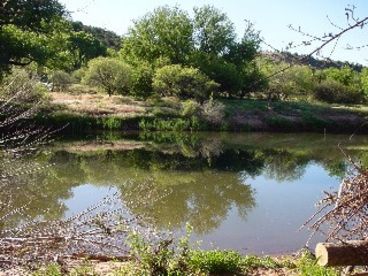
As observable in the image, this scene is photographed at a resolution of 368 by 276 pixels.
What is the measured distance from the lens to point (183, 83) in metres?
45.2

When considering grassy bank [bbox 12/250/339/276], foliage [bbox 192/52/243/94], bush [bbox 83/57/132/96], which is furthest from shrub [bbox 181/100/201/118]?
grassy bank [bbox 12/250/339/276]

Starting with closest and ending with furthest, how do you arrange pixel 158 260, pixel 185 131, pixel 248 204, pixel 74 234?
1. pixel 74 234
2. pixel 158 260
3. pixel 248 204
4. pixel 185 131

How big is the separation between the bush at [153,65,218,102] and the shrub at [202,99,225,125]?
302cm

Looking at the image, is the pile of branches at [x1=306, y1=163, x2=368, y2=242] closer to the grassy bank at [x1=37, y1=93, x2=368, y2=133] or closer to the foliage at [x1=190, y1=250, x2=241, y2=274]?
the foliage at [x1=190, y1=250, x2=241, y2=274]

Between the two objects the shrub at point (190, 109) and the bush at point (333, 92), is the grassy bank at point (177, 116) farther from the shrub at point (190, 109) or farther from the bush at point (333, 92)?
the bush at point (333, 92)

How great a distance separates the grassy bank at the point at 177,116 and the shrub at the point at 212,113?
0.20 meters

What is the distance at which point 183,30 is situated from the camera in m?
52.8

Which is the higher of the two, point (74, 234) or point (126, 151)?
point (74, 234)

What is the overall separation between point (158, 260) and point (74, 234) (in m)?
3.14

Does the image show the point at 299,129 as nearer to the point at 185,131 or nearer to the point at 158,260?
the point at 185,131

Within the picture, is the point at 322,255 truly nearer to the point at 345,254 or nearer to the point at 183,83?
the point at 345,254

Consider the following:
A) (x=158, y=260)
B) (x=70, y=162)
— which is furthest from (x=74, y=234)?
(x=70, y=162)

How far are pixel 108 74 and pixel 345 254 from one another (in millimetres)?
40601

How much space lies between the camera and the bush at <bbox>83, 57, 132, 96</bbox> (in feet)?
145
